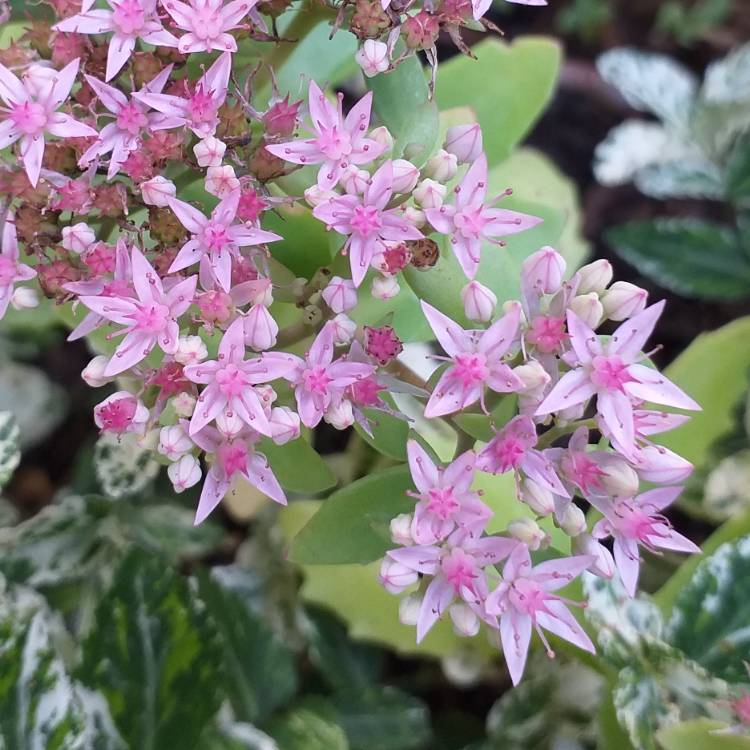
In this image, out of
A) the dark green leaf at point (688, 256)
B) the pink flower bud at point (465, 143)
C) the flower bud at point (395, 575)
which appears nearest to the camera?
the flower bud at point (395, 575)

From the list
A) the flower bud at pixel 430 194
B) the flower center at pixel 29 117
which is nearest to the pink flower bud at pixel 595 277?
the flower bud at pixel 430 194

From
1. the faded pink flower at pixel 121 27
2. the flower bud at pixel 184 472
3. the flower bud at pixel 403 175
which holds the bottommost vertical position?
the flower bud at pixel 184 472

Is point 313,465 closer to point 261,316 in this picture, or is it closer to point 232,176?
point 261,316

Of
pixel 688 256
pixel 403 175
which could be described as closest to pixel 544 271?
pixel 403 175

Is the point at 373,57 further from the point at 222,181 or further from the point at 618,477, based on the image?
the point at 618,477

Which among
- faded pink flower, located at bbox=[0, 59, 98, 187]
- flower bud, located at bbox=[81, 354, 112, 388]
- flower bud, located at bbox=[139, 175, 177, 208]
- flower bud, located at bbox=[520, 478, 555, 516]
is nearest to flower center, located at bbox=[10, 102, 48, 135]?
faded pink flower, located at bbox=[0, 59, 98, 187]

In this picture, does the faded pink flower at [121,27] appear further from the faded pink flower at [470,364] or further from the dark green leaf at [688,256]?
the dark green leaf at [688,256]

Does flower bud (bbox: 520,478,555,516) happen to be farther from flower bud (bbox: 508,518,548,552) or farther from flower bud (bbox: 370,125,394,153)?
flower bud (bbox: 370,125,394,153)

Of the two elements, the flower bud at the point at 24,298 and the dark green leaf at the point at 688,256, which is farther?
the dark green leaf at the point at 688,256
